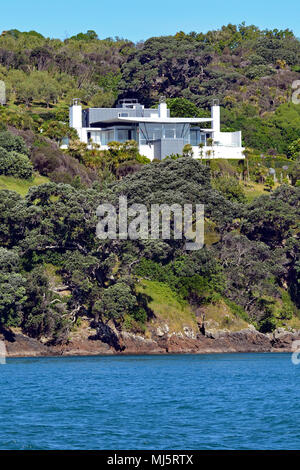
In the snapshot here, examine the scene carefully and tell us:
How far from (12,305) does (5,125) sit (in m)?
44.4

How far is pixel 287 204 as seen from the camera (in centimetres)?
9575

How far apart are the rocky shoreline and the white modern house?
39207 millimetres

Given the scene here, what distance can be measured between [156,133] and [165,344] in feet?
156

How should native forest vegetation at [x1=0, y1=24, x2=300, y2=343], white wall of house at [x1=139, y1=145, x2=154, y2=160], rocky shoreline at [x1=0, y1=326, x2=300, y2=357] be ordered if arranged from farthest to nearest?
1. white wall of house at [x1=139, y1=145, x2=154, y2=160]
2. native forest vegetation at [x1=0, y1=24, x2=300, y2=343]
3. rocky shoreline at [x1=0, y1=326, x2=300, y2=357]

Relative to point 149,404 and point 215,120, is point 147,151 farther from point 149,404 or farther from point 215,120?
point 149,404

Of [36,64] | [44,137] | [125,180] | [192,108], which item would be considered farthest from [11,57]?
[125,180]

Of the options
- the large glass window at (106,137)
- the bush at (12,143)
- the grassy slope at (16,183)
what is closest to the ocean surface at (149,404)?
the grassy slope at (16,183)

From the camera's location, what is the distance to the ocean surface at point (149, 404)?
3581 centimetres

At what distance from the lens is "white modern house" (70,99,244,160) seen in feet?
389

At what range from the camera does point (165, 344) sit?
264ft

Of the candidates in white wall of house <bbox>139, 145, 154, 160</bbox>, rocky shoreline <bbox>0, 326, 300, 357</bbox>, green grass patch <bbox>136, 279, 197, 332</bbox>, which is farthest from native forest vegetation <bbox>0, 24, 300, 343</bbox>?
white wall of house <bbox>139, 145, 154, 160</bbox>

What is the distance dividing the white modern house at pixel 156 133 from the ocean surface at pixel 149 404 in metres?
52.3

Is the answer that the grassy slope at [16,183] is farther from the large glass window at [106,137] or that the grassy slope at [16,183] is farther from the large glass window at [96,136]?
the large glass window at [106,137]

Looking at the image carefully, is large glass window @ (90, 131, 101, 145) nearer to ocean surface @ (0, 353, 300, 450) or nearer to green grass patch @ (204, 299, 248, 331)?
green grass patch @ (204, 299, 248, 331)
